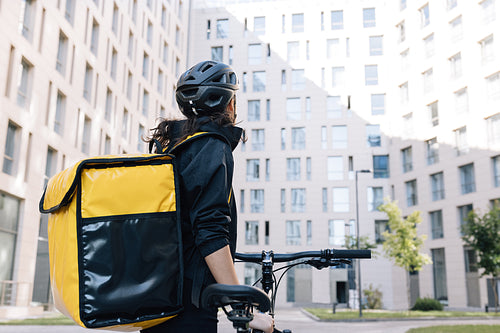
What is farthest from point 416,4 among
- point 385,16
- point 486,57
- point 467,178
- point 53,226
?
point 53,226

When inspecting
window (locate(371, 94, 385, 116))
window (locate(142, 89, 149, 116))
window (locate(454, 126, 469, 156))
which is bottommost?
window (locate(454, 126, 469, 156))

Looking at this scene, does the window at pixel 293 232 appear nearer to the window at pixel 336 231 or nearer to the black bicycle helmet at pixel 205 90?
the window at pixel 336 231

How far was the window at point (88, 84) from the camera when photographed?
1109 inches

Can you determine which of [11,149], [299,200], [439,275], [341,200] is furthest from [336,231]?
[11,149]

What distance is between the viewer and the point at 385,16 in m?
49.0

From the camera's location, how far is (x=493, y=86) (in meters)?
33.9

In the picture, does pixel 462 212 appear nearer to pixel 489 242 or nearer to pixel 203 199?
pixel 489 242

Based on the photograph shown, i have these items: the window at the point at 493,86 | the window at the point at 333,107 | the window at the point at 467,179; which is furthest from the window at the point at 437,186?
the window at the point at 333,107

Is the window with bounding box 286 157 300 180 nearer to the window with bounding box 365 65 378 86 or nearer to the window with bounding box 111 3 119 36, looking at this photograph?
the window with bounding box 365 65 378 86

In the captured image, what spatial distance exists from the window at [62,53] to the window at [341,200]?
28.8m

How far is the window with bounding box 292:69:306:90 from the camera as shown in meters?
50.7

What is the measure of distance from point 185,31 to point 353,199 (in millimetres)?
21875

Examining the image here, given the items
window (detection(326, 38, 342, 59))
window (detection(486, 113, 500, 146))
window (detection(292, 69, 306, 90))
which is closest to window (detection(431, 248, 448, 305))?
window (detection(486, 113, 500, 146))

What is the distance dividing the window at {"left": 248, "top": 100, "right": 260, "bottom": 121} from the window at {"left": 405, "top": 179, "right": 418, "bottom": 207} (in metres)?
16.7
